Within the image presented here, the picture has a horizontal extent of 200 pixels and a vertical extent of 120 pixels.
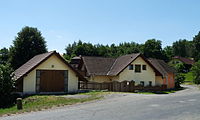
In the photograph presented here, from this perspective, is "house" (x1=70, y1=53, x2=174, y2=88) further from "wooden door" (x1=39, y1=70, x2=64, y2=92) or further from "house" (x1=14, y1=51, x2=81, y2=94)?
"wooden door" (x1=39, y1=70, x2=64, y2=92)

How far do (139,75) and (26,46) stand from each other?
89.5ft

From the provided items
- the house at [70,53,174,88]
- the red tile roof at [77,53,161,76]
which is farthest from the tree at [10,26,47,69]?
the red tile roof at [77,53,161,76]

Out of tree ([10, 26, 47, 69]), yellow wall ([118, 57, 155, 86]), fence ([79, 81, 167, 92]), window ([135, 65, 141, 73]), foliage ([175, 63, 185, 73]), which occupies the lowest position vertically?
fence ([79, 81, 167, 92])

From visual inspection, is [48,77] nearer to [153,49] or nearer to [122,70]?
[122,70]

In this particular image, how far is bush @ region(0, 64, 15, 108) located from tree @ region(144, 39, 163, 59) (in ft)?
233

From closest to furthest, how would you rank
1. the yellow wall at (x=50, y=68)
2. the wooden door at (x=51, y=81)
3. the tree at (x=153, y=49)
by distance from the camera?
the yellow wall at (x=50, y=68) < the wooden door at (x=51, y=81) < the tree at (x=153, y=49)

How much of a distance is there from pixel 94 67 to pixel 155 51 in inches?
2164

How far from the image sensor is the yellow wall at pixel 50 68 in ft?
91.8

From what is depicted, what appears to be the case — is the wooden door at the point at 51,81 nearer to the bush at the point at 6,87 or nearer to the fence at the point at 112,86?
the bush at the point at 6,87

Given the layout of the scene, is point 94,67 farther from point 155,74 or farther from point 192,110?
point 192,110

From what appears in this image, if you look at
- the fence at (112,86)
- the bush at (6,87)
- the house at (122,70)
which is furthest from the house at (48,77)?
the house at (122,70)

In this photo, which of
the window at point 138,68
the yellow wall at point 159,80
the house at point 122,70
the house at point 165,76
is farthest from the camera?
the house at point 165,76

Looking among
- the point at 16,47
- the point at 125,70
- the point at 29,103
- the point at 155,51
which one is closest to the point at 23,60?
the point at 16,47

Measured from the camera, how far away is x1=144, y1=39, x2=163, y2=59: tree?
301 feet
